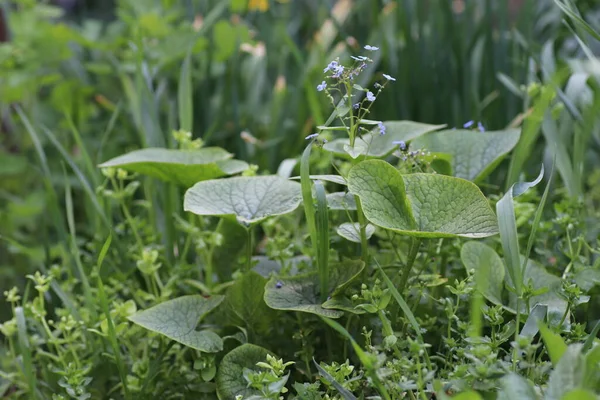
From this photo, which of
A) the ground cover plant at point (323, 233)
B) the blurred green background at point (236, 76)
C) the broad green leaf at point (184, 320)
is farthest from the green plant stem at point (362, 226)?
the blurred green background at point (236, 76)

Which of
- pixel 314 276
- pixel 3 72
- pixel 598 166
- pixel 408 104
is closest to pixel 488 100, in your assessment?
pixel 408 104

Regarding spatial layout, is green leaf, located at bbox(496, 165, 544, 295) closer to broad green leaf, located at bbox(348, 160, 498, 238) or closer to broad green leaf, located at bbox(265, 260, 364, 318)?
broad green leaf, located at bbox(348, 160, 498, 238)

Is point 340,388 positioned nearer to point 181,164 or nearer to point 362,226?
point 362,226

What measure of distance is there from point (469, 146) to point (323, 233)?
41cm

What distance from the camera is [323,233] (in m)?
1.03

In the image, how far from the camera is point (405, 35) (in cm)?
190

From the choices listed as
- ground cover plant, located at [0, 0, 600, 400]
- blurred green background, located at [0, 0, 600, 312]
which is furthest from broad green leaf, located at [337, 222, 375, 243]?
blurred green background, located at [0, 0, 600, 312]

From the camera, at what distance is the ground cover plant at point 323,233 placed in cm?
96

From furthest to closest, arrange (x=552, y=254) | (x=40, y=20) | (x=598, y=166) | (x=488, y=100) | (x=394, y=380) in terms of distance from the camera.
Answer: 1. (x=40, y=20)
2. (x=598, y=166)
3. (x=488, y=100)
4. (x=552, y=254)
5. (x=394, y=380)

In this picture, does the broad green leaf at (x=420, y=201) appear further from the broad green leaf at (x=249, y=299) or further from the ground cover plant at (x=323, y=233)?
the broad green leaf at (x=249, y=299)

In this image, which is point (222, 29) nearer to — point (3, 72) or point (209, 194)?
point (3, 72)

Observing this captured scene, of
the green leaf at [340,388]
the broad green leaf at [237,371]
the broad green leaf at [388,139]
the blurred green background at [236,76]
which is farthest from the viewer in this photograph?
the blurred green background at [236,76]

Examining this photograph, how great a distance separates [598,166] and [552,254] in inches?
35.5

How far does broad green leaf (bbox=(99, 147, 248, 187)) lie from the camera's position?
3.97 feet
